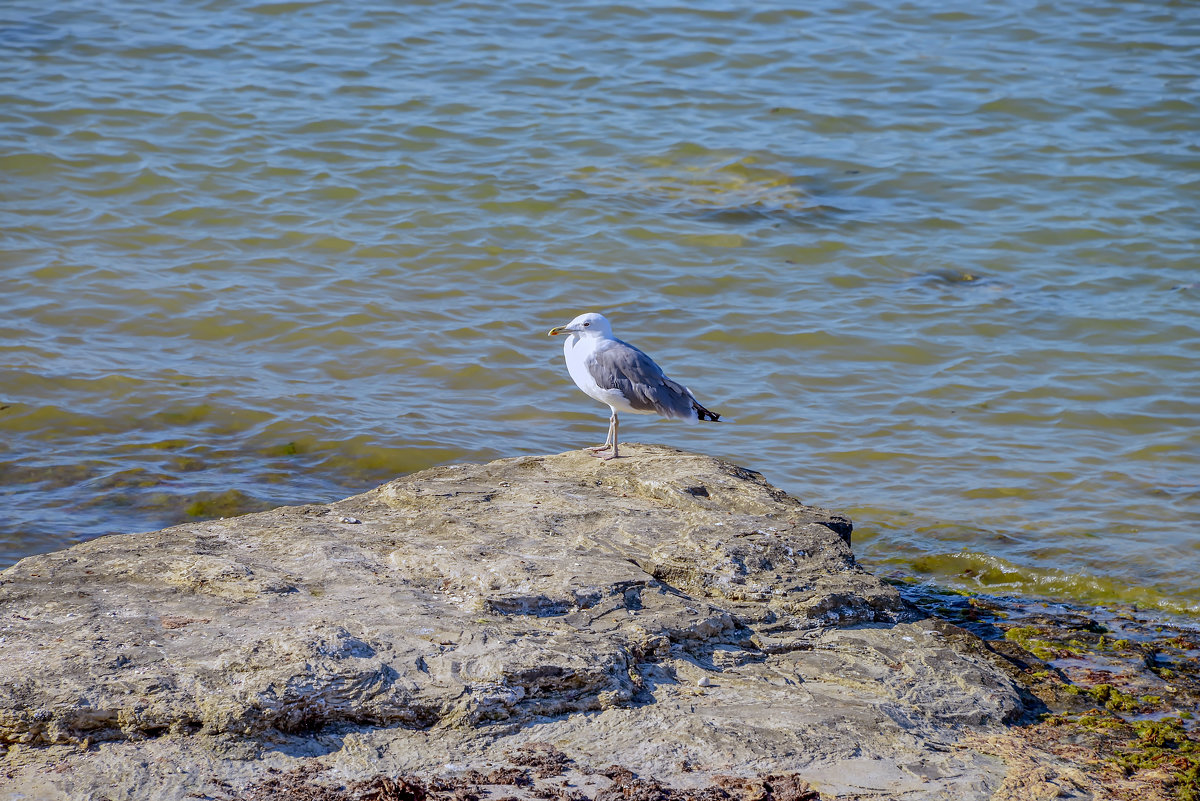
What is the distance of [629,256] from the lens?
31.6ft

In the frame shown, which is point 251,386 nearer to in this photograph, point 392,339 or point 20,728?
point 392,339

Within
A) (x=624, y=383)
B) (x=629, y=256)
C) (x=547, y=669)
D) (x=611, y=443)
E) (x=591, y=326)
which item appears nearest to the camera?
(x=547, y=669)

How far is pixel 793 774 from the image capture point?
3.18 metres

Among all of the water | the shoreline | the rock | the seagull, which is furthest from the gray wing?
the water

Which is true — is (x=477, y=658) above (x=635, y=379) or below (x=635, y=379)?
below

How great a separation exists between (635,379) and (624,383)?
54 millimetres

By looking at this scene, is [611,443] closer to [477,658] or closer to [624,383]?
[624,383]

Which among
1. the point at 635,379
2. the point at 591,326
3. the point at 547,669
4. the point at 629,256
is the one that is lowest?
the point at 547,669

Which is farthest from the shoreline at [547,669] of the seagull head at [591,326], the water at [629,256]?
the water at [629,256]

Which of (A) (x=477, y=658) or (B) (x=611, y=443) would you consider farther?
(B) (x=611, y=443)

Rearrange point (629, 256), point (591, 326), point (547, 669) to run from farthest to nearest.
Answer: point (629, 256) < point (591, 326) < point (547, 669)

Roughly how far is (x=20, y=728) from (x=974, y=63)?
13212mm

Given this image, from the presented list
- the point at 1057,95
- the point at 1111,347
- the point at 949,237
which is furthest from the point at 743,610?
the point at 1057,95

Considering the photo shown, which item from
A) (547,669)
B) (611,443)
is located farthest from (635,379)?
(547,669)
